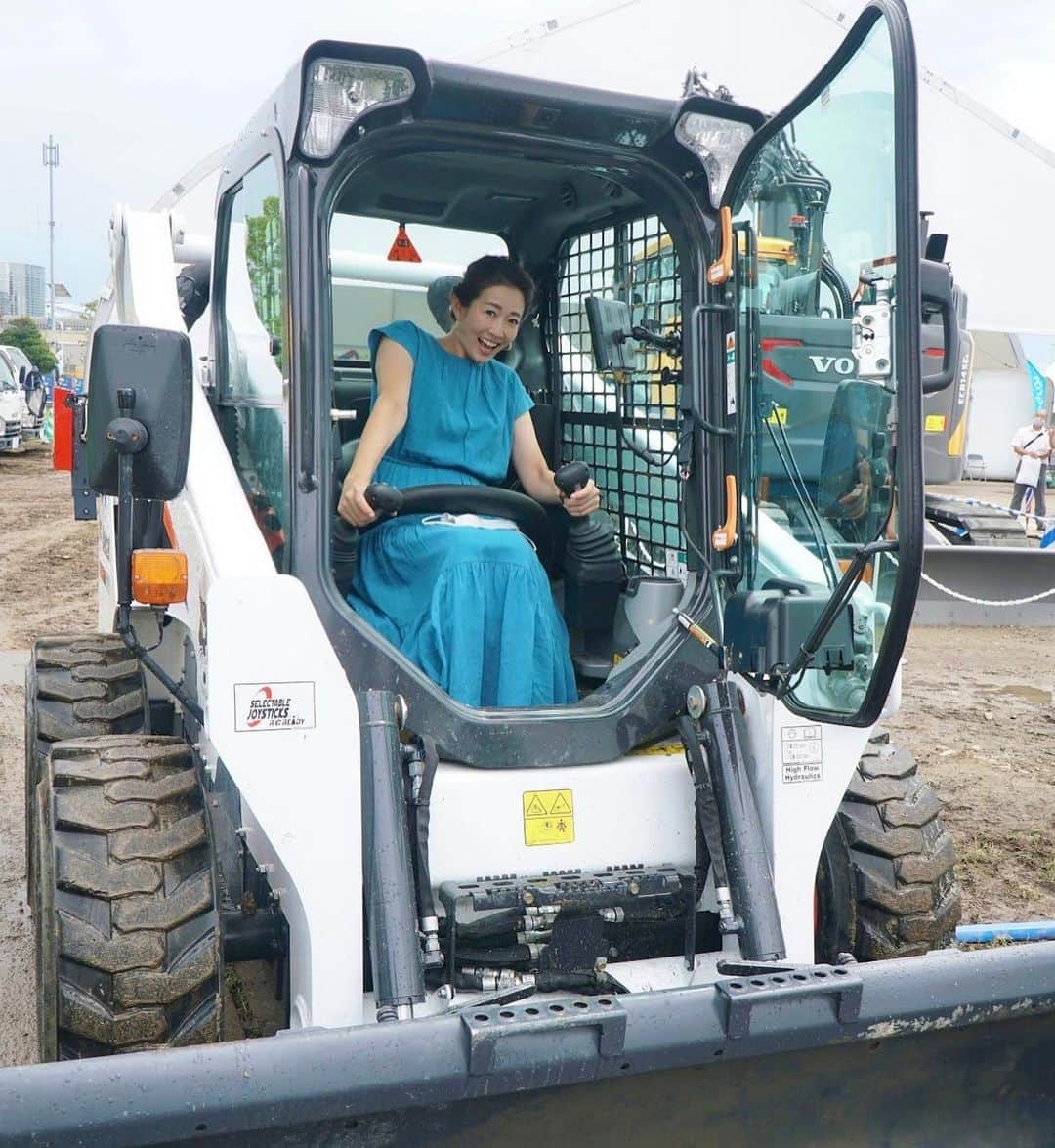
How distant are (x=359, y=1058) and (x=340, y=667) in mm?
1034

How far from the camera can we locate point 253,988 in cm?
399

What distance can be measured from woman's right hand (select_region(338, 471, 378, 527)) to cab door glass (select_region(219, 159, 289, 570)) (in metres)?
0.17

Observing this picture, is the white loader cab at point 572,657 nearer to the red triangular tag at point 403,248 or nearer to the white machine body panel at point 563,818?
the white machine body panel at point 563,818

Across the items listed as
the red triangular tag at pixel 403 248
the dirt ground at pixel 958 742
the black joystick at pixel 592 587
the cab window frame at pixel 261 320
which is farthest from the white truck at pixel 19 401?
the black joystick at pixel 592 587

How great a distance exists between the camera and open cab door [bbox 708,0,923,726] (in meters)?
2.61

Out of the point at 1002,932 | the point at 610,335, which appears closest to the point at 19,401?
the point at 610,335

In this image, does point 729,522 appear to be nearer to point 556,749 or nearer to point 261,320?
point 556,749

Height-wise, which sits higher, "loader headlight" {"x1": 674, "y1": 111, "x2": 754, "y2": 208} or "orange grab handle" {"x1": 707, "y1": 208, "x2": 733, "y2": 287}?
"loader headlight" {"x1": 674, "y1": 111, "x2": 754, "y2": 208}

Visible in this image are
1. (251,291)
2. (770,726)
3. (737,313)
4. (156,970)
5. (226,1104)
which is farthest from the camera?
(251,291)

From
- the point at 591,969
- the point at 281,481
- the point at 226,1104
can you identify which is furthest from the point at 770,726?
the point at 226,1104

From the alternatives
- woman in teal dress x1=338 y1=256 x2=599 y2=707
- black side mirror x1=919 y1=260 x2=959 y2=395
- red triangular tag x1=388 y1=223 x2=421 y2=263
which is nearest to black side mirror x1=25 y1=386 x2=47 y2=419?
red triangular tag x1=388 y1=223 x2=421 y2=263

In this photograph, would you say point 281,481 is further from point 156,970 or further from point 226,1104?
point 226,1104

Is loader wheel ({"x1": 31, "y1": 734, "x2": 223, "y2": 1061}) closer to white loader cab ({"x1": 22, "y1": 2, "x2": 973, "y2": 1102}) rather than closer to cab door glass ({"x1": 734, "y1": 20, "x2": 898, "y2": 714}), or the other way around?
white loader cab ({"x1": 22, "y1": 2, "x2": 973, "y2": 1102})

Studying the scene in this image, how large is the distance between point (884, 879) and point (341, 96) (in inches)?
91.8
